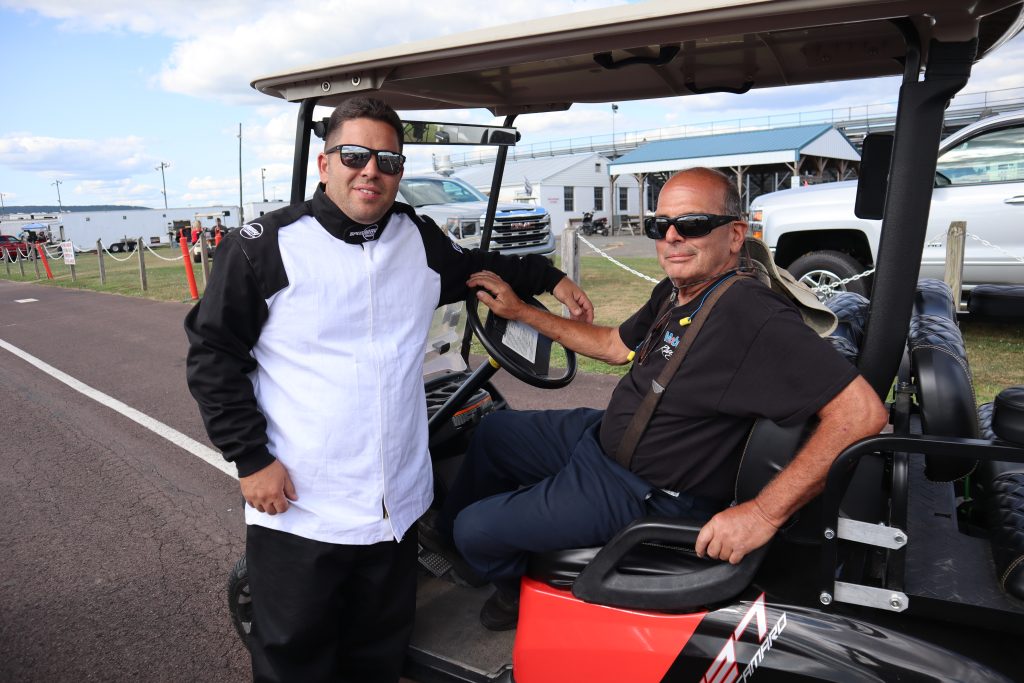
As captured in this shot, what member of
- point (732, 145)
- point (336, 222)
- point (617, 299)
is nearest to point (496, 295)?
point (336, 222)

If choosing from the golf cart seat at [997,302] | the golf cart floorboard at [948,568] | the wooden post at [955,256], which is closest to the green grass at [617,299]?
the wooden post at [955,256]

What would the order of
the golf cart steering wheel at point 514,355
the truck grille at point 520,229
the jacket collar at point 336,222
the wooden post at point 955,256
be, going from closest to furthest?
the jacket collar at point 336,222 → the golf cart steering wheel at point 514,355 → the wooden post at point 955,256 → the truck grille at point 520,229

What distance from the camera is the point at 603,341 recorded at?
2564 millimetres

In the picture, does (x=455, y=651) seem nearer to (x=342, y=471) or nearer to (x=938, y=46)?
(x=342, y=471)

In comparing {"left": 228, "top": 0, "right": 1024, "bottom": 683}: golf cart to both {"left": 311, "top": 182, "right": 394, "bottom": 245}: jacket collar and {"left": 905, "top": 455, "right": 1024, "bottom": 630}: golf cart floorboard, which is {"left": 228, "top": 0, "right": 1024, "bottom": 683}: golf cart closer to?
{"left": 905, "top": 455, "right": 1024, "bottom": 630}: golf cart floorboard

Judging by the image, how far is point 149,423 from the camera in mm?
5348

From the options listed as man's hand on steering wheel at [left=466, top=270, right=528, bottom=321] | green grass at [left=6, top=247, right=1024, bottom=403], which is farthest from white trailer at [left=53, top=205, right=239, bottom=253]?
man's hand on steering wheel at [left=466, top=270, right=528, bottom=321]

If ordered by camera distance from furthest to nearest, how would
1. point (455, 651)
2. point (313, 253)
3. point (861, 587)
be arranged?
point (455, 651), point (313, 253), point (861, 587)

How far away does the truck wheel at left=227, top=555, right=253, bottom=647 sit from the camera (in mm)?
2292

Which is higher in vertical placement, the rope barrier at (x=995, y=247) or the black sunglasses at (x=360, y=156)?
the black sunglasses at (x=360, y=156)

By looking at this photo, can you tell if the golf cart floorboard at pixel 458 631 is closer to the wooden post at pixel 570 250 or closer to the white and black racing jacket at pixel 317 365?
the white and black racing jacket at pixel 317 365

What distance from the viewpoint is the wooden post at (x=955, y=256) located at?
19.1 ft

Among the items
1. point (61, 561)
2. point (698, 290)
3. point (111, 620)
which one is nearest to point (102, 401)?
point (61, 561)

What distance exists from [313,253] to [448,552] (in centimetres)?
111
